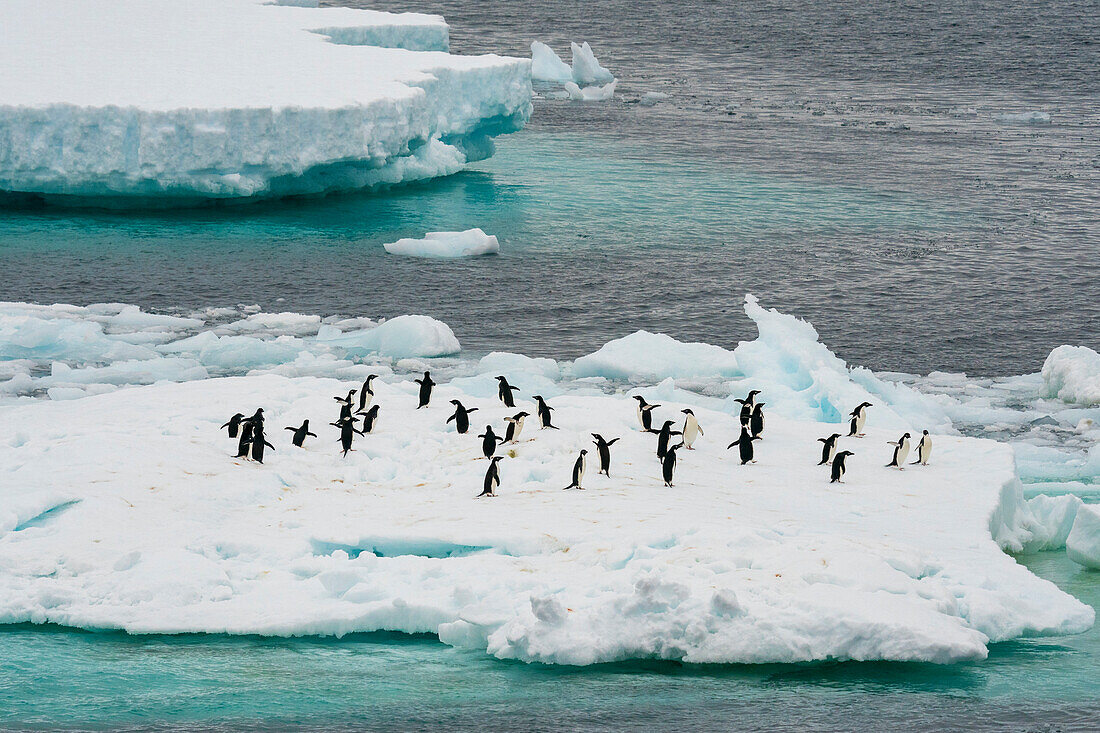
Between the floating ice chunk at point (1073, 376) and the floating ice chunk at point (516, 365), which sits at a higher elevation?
the floating ice chunk at point (1073, 376)

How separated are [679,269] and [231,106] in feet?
32.3

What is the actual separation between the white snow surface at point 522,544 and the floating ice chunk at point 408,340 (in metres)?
5.58

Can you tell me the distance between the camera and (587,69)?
162 ft

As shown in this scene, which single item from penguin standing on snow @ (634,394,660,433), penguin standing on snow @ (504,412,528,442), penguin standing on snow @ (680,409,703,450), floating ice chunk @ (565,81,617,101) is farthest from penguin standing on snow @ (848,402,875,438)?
floating ice chunk @ (565,81,617,101)

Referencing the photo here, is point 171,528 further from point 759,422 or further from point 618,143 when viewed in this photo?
point 618,143

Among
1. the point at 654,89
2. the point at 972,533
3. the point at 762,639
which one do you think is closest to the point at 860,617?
the point at 762,639

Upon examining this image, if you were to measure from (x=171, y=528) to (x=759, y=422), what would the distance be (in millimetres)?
6440

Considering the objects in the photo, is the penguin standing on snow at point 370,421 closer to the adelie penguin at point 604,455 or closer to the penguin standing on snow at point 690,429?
the adelie penguin at point 604,455

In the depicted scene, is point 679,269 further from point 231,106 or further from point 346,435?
point 346,435

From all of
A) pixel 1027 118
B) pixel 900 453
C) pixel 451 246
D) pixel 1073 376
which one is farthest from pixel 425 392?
pixel 1027 118

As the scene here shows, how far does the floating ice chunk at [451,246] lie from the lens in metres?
26.8

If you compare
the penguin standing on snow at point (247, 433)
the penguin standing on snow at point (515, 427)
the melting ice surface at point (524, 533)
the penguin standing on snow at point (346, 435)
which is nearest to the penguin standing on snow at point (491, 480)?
the melting ice surface at point (524, 533)

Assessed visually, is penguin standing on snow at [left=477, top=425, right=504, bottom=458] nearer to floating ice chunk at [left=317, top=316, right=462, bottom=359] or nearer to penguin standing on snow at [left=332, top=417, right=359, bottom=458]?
penguin standing on snow at [left=332, top=417, right=359, bottom=458]

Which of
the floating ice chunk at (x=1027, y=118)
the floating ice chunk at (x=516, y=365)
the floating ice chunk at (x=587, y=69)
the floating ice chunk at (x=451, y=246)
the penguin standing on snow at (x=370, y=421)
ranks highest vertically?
the floating ice chunk at (x=587, y=69)
